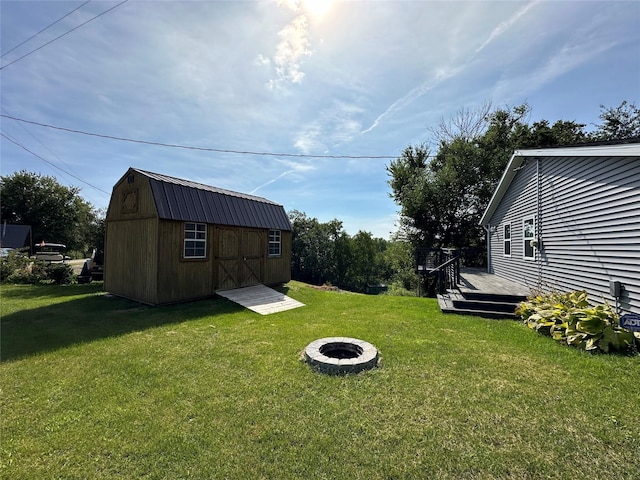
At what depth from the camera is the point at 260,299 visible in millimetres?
9133

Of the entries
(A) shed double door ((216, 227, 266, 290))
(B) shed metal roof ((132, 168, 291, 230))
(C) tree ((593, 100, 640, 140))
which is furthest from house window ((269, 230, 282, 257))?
(C) tree ((593, 100, 640, 140))

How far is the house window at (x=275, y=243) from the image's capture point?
1203cm

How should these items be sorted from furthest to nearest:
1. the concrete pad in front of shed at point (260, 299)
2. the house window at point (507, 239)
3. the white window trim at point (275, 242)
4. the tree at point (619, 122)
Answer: the tree at point (619, 122), the white window trim at point (275, 242), the house window at point (507, 239), the concrete pad in front of shed at point (260, 299)

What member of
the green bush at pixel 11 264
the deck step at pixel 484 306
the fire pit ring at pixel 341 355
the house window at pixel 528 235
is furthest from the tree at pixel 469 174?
the green bush at pixel 11 264

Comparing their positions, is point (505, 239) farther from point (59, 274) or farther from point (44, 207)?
point (44, 207)

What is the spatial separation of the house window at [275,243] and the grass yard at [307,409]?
663 cm

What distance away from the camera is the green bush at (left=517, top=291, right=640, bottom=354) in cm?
429

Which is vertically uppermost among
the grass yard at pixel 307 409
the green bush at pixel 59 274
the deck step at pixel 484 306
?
the green bush at pixel 59 274

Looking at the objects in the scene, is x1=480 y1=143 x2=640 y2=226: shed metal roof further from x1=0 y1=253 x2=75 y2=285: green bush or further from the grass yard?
x1=0 y1=253 x2=75 y2=285: green bush

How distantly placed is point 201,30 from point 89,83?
14.8ft

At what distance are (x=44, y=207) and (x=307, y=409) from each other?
42.5 m

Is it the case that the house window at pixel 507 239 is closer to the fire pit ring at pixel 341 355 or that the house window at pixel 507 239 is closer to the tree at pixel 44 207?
the fire pit ring at pixel 341 355

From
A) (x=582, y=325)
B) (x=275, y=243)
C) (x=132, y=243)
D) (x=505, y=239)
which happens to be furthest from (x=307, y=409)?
(x=505, y=239)

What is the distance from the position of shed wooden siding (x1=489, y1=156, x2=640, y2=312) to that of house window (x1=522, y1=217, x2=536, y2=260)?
27cm
